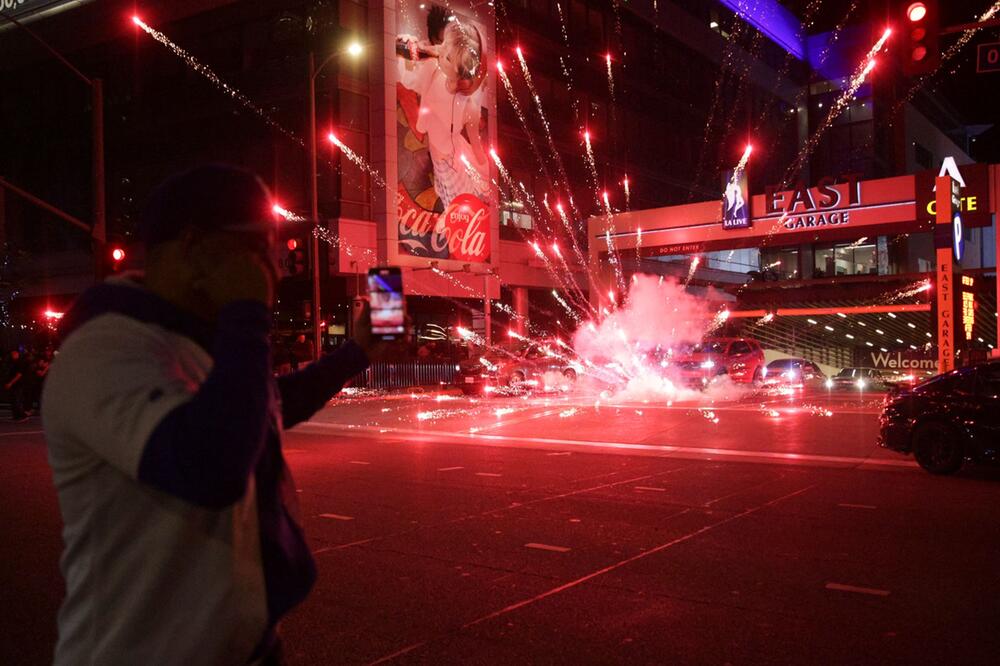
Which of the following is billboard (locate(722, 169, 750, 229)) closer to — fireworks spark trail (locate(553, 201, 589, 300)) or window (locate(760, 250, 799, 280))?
fireworks spark trail (locate(553, 201, 589, 300))

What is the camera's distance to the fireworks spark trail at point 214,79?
3216cm

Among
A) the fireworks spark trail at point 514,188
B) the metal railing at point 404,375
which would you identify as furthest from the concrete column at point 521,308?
the metal railing at point 404,375

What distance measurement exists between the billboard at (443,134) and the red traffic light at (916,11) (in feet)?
73.9

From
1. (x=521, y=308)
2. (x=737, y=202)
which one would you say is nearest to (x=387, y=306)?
(x=737, y=202)

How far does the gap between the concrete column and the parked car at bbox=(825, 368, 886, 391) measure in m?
14.4

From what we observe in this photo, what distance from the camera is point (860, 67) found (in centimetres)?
4741

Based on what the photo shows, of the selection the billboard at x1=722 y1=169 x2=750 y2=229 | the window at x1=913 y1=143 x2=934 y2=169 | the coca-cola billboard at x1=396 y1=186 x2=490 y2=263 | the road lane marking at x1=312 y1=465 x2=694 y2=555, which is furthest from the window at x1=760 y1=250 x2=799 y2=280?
the road lane marking at x1=312 y1=465 x2=694 y2=555

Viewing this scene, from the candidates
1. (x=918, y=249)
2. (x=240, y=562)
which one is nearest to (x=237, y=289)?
(x=240, y=562)

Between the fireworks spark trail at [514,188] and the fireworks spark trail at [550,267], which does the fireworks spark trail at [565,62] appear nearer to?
the fireworks spark trail at [514,188]

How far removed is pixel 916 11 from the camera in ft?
36.8

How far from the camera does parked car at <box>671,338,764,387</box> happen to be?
26297mm

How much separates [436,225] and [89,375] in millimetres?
32101

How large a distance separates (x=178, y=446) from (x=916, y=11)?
12.0 metres

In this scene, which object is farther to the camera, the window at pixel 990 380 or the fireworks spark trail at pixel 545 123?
the fireworks spark trail at pixel 545 123
